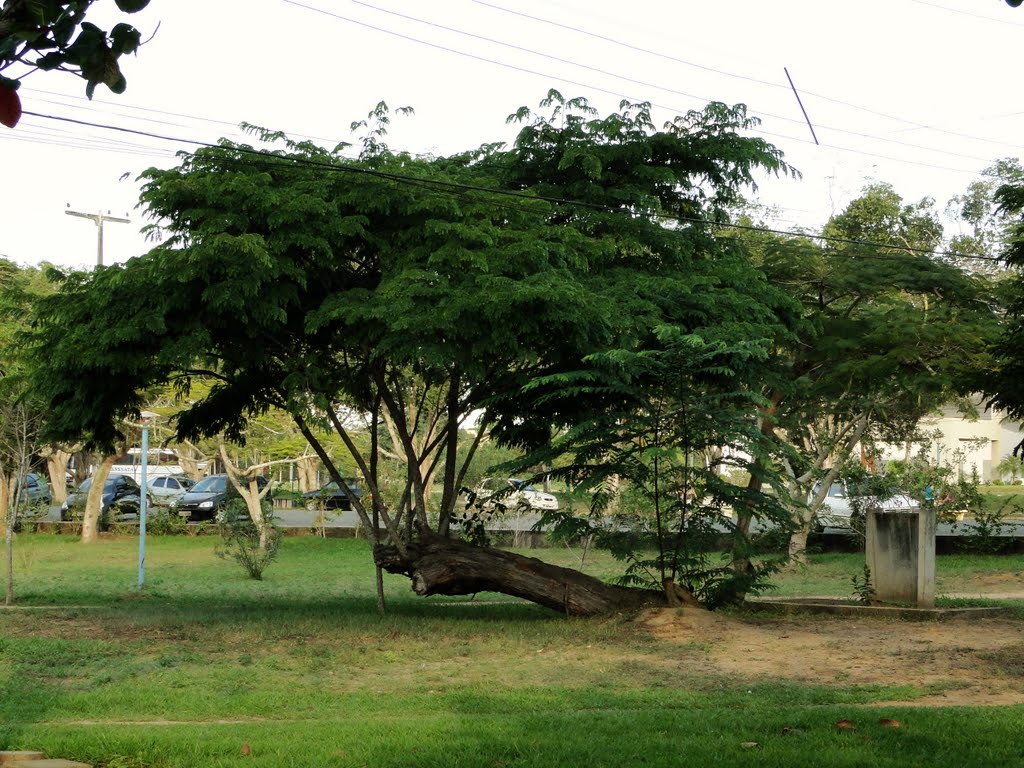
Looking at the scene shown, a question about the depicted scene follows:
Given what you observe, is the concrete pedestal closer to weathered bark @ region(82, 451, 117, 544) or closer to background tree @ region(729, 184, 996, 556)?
background tree @ region(729, 184, 996, 556)

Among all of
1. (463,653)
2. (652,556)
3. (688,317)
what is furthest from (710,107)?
(463,653)

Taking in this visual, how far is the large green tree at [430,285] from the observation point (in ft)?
40.1

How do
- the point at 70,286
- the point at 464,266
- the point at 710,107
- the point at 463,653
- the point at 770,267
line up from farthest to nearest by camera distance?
the point at 770,267 → the point at 710,107 → the point at 70,286 → the point at 464,266 → the point at 463,653

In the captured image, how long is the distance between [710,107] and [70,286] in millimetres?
8388

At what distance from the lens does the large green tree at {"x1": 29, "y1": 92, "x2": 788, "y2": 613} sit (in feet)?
40.1

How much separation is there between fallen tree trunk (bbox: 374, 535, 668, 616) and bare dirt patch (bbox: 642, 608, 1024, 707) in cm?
84

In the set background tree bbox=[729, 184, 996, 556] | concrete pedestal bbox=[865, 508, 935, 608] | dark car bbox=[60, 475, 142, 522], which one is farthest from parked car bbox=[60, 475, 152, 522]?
concrete pedestal bbox=[865, 508, 935, 608]

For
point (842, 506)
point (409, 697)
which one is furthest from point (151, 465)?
point (409, 697)

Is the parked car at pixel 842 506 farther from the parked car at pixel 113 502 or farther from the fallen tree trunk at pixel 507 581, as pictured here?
the parked car at pixel 113 502

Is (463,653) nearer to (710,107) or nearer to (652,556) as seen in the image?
(652,556)

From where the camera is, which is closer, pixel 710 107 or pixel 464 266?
pixel 464 266

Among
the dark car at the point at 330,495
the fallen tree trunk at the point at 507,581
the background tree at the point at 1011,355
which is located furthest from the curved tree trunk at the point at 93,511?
the background tree at the point at 1011,355

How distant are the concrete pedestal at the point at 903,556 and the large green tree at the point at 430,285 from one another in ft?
13.5

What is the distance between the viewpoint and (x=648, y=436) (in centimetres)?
1351
